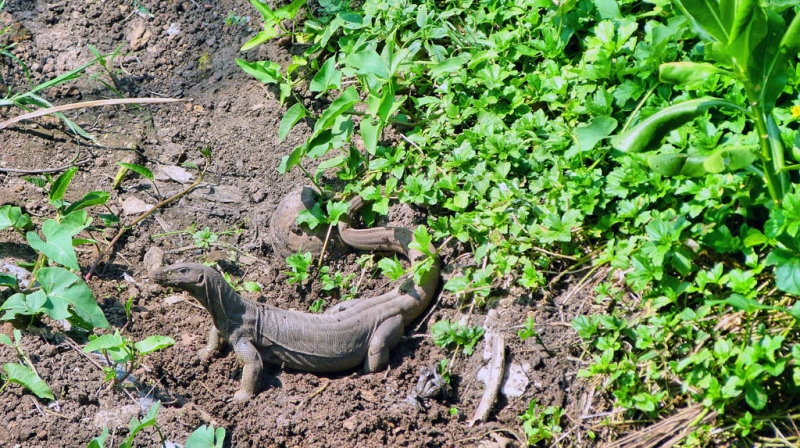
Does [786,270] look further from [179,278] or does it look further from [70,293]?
[70,293]

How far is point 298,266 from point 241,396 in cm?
103

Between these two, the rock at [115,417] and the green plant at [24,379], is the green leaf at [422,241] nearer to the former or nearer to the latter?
the rock at [115,417]

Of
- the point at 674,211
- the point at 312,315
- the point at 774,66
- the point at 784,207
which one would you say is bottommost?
the point at 312,315

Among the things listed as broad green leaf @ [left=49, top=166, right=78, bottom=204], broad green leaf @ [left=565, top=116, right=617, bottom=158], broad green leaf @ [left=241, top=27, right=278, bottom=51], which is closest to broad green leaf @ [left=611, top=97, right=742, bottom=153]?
broad green leaf @ [left=565, top=116, right=617, bottom=158]

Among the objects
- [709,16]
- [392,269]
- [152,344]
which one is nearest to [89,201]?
[152,344]

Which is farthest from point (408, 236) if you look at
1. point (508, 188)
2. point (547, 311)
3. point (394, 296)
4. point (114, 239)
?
point (114, 239)

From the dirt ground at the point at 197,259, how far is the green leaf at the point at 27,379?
0.09 meters

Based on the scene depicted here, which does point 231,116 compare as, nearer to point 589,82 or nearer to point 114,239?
point 114,239

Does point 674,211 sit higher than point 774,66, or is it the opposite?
point 774,66

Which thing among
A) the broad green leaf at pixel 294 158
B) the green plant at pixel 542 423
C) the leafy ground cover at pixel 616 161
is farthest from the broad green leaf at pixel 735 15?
the broad green leaf at pixel 294 158

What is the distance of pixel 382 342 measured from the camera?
4.95 meters

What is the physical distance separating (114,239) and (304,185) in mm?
1508

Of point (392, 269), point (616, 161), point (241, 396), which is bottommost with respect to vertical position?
point (241, 396)

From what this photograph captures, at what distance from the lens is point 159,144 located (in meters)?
6.32
